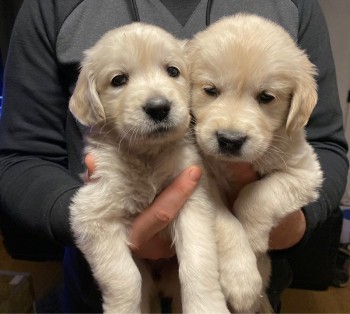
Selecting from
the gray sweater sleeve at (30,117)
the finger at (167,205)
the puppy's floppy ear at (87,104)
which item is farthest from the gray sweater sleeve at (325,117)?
the gray sweater sleeve at (30,117)

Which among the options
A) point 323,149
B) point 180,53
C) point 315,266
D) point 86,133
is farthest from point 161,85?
point 315,266

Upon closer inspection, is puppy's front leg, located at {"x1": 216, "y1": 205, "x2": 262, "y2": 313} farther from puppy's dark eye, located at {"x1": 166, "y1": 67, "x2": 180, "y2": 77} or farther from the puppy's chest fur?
puppy's dark eye, located at {"x1": 166, "y1": 67, "x2": 180, "y2": 77}

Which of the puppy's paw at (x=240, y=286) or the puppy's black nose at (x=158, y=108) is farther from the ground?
the puppy's black nose at (x=158, y=108)

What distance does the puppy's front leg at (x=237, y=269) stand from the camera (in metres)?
1.09

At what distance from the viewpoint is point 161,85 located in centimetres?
111

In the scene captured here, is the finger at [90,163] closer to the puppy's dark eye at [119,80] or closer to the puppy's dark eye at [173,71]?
the puppy's dark eye at [119,80]

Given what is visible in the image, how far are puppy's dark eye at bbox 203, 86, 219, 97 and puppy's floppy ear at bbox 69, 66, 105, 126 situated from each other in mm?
301

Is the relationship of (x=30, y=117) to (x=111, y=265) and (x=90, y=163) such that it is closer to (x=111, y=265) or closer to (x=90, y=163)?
(x=90, y=163)

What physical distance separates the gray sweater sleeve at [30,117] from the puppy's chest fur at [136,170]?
167 mm

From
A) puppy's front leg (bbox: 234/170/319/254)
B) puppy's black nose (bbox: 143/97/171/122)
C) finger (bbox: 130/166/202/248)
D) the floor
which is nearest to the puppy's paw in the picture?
puppy's front leg (bbox: 234/170/319/254)

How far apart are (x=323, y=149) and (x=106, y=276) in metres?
0.88

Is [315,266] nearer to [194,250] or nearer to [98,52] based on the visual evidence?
[194,250]

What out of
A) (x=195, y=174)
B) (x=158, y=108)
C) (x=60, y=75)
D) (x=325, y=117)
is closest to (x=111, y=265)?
(x=195, y=174)

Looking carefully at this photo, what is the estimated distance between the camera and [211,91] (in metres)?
1.16
